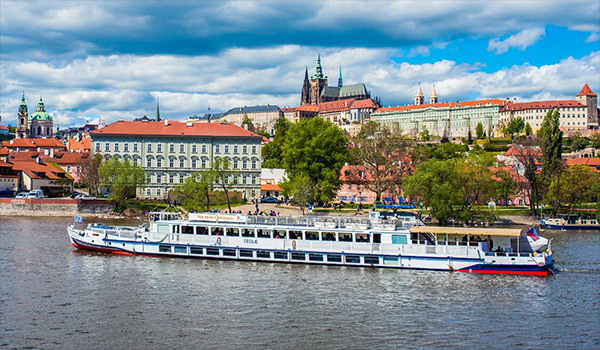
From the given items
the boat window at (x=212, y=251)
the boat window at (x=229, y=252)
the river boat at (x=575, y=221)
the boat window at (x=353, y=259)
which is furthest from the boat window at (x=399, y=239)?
the river boat at (x=575, y=221)

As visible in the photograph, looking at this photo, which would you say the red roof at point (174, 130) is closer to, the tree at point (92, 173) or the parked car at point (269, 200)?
the tree at point (92, 173)

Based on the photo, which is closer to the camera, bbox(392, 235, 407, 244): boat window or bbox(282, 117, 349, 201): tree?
bbox(392, 235, 407, 244): boat window

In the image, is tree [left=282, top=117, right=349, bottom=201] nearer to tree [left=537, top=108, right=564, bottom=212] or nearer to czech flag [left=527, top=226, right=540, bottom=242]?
tree [left=537, top=108, right=564, bottom=212]

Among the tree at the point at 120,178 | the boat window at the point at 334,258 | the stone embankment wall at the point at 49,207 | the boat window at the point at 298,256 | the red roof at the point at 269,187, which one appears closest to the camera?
the boat window at the point at 334,258

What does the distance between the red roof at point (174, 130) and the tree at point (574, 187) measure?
150 ft

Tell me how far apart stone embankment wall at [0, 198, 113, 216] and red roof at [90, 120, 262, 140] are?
1657 cm

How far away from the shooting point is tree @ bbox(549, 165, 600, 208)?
295 ft

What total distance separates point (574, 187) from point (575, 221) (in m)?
7.43

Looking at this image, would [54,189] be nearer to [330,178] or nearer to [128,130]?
[128,130]

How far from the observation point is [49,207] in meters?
87.8

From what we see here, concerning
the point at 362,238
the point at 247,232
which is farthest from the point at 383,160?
the point at 247,232

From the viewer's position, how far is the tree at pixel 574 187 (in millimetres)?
90062

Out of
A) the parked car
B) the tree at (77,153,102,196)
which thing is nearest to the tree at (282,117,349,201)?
the parked car

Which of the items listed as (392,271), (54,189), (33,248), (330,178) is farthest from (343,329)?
(54,189)
